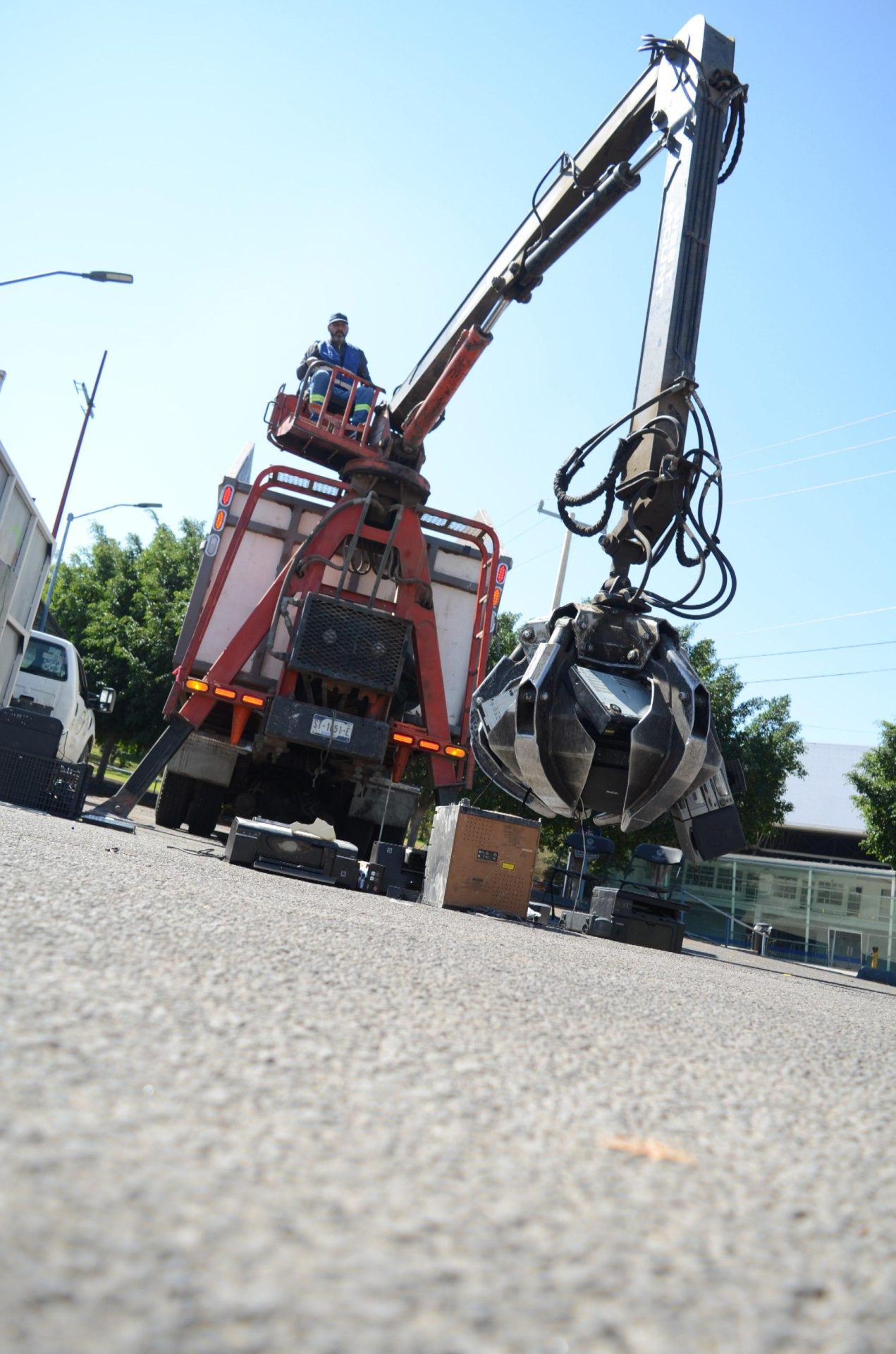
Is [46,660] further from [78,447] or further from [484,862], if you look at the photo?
[78,447]

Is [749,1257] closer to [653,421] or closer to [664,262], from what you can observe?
[653,421]

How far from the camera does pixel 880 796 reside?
82.8 ft

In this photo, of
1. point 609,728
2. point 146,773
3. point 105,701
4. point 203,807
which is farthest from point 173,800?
point 609,728

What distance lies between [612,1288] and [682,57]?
708 centimetres

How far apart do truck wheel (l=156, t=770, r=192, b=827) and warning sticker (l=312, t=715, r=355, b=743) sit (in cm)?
273

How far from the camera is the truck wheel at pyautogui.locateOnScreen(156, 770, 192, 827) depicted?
11.1m

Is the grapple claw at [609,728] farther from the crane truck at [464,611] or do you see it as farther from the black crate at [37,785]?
the black crate at [37,785]

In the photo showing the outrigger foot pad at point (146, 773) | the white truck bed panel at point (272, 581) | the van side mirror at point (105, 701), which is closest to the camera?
the outrigger foot pad at point (146, 773)

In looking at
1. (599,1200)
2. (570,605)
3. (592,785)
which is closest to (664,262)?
(570,605)

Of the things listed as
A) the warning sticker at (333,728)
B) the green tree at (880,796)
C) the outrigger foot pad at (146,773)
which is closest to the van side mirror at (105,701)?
the outrigger foot pad at (146,773)

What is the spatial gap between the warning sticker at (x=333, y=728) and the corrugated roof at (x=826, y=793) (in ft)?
117

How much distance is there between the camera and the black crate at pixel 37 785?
327 inches

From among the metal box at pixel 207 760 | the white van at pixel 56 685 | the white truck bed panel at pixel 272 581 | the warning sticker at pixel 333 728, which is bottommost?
→ the metal box at pixel 207 760

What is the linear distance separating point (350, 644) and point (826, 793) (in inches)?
1537
